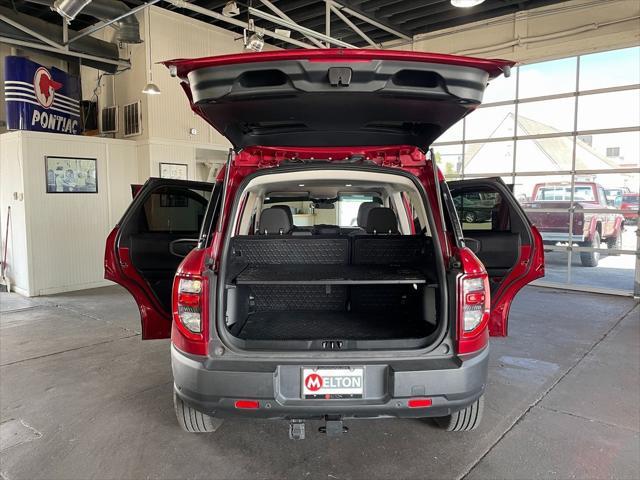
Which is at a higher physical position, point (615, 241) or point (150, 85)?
point (150, 85)

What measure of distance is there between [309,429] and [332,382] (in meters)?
0.82

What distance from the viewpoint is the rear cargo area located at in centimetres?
228

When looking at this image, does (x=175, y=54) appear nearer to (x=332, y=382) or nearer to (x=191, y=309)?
(x=191, y=309)

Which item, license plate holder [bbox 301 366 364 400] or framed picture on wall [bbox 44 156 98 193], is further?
framed picture on wall [bbox 44 156 98 193]

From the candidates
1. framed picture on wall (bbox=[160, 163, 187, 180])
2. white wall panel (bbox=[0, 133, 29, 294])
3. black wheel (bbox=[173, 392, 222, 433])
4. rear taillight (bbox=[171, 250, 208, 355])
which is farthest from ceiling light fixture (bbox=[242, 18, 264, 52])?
black wheel (bbox=[173, 392, 222, 433])

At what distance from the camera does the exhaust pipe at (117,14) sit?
550 centimetres

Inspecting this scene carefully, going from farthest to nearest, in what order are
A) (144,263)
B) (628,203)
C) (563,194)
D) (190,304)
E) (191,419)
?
(563,194) < (628,203) < (144,263) < (191,419) < (190,304)

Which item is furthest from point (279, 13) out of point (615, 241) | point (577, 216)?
point (615, 241)

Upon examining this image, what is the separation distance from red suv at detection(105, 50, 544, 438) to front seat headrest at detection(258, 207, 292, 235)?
189 millimetres

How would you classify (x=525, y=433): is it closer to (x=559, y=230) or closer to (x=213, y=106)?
(x=213, y=106)

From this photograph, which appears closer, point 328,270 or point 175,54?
point 328,270

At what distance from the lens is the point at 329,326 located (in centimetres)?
241

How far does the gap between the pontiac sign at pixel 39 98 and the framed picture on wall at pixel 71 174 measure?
580 millimetres

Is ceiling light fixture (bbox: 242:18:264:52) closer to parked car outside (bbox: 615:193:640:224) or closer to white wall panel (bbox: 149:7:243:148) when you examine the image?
white wall panel (bbox: 149:7:243:148)
